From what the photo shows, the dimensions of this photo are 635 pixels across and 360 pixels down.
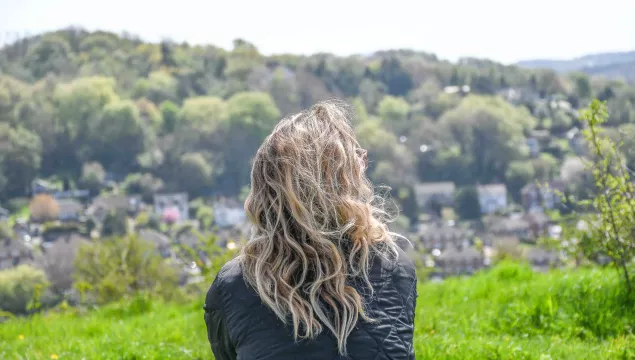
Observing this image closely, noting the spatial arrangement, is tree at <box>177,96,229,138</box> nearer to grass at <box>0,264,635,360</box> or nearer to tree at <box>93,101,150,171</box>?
tree at <box>93,101,150,171</box>

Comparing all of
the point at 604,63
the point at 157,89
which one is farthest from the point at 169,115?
the point at 604,63

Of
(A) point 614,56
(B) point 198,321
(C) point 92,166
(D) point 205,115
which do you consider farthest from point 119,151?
(B) point 198,321

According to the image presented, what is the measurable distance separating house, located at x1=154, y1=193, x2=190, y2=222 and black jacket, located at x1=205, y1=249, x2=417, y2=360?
53.7m

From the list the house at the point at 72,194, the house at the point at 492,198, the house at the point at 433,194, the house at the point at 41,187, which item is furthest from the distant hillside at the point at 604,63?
the house at the point at 41,187

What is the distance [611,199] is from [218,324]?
3.29 metres

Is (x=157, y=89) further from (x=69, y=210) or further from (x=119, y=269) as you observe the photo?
(x=119, y=269)

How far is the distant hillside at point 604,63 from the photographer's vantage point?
34.7 metres

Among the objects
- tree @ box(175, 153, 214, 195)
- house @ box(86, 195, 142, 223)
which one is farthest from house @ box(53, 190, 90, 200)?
tree @ box(175, 153, 214, 195)

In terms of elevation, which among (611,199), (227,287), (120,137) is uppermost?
(227,287)

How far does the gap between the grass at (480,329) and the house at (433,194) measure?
4905cm

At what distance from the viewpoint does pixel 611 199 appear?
4641 millimetres

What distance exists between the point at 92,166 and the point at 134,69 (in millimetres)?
24250

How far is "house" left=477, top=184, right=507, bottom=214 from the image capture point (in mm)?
52562

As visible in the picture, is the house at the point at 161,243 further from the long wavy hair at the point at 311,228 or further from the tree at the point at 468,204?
the tree at the point at 468,204
